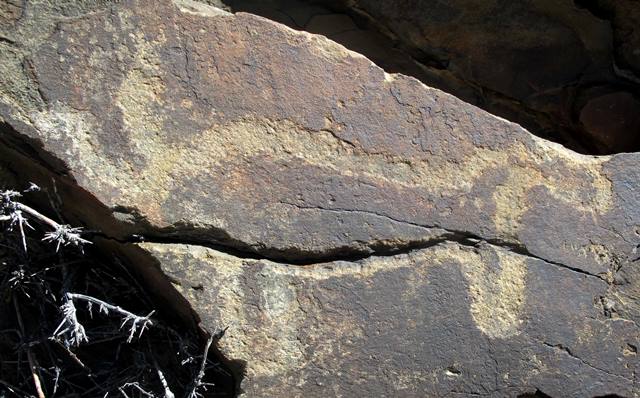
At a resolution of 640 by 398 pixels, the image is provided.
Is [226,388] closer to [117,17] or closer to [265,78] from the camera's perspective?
[265,78]

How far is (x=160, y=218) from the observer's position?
188cm

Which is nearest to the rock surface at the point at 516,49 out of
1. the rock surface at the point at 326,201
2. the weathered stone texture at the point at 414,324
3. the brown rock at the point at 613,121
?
the brown rock at the point at 613,121

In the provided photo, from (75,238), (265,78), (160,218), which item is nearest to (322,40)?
(265,78)

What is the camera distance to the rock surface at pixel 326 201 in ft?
6.12

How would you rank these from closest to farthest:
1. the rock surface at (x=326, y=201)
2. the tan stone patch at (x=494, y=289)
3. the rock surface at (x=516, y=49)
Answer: the rock surface at (x=326, y=201), the tan stone patch at (x=494, y=289), the rock surface at (x=516, y=49)

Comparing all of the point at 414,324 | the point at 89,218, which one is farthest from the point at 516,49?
the point at 89,218

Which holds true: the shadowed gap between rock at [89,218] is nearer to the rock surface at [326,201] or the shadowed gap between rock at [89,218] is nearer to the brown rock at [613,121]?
the rock surface at [326,201]

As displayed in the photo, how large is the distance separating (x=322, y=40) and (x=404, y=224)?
0.50 meters

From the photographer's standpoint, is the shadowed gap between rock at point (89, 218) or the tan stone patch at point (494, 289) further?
the tan stone patch at point (494, 289)

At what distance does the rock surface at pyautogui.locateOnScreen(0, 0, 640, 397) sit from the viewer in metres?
1.87

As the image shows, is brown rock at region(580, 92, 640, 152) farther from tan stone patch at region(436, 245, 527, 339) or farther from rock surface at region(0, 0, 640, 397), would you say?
tan stone patch at region(436, 245, 527, 339)

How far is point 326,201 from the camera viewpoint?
1980 mm

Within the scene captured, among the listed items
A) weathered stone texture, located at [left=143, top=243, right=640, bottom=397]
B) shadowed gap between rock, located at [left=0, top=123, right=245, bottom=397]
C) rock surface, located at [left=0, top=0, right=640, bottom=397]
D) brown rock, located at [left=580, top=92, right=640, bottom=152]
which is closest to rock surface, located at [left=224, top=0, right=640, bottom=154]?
brown rock, located at [left=580, top=92, right=640, bottom=152]

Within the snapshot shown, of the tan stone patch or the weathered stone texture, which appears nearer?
the weathered stone texture
